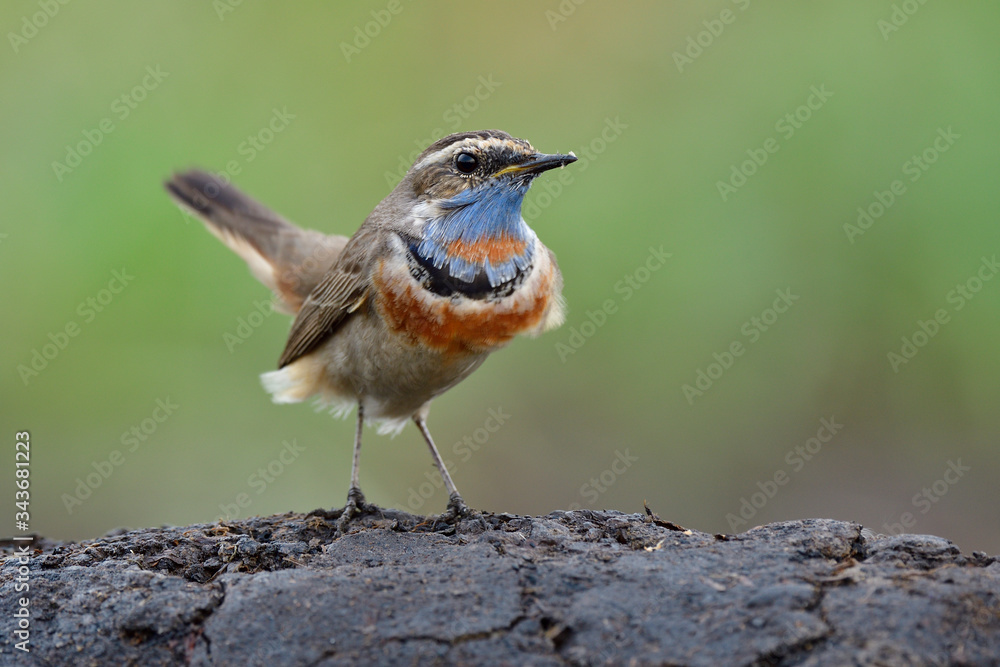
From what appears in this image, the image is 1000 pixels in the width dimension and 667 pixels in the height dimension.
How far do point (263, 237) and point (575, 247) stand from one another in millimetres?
2894

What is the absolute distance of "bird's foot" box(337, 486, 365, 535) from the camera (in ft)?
15.1

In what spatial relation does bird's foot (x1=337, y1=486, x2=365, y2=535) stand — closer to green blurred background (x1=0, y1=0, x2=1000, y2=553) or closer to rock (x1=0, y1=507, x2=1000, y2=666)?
rock (x1=0, y1=507, x2=1000, y2=666)

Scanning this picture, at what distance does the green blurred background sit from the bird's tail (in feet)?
3.89

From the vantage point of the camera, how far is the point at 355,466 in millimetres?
5508

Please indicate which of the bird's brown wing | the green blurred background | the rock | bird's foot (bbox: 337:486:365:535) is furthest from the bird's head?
the green blurred background

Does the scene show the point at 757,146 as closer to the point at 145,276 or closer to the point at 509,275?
A: the point at 509,275

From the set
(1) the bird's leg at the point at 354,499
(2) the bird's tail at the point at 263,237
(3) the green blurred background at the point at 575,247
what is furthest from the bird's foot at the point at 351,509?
(3) the green blurred background at the point at 575,247

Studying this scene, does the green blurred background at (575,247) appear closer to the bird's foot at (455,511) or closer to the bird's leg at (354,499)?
the bird's leg at (354,499)

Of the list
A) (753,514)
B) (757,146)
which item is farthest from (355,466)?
(757,146)

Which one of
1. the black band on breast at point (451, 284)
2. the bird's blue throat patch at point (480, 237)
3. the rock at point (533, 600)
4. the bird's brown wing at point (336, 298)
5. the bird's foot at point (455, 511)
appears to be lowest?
the rock at point (533, 600)

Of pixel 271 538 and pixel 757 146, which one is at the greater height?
pixel 757 146

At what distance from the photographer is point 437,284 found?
200 inches

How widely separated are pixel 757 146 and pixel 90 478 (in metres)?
6.45

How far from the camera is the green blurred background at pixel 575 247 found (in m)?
7.73
